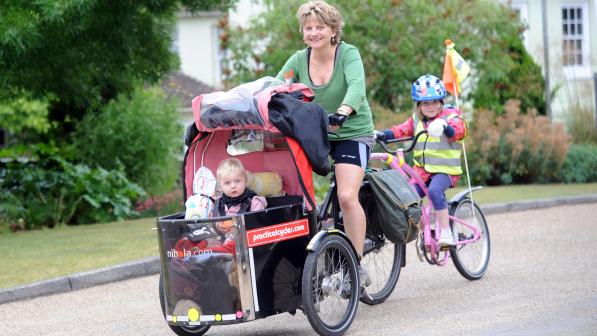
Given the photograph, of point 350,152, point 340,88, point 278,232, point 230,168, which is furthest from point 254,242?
point 340,88

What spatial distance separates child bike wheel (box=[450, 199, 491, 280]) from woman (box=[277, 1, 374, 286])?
176 cm

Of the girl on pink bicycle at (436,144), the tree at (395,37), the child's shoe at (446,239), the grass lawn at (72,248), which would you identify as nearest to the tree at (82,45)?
the grass lawn at (72,248)

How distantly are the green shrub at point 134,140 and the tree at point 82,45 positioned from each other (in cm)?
99

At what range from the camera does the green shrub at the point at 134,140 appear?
1855 centimetres

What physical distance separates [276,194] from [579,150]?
14937 millimetres

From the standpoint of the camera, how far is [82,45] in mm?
14844

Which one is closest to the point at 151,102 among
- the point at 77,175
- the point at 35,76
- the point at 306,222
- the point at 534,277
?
the point at 77,175

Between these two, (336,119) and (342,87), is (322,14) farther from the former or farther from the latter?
(336,119)

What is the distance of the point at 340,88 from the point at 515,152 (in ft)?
43.8

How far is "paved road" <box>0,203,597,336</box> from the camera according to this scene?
25.0 feet

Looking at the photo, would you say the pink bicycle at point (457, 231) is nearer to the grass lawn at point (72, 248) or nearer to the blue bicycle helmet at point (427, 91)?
the blue bicycle helmet at point (427, 91)

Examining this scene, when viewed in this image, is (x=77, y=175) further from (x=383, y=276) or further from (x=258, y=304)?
(x=258, y=304)

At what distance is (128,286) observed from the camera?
10.5 m

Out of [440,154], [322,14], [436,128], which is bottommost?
[440,154]
